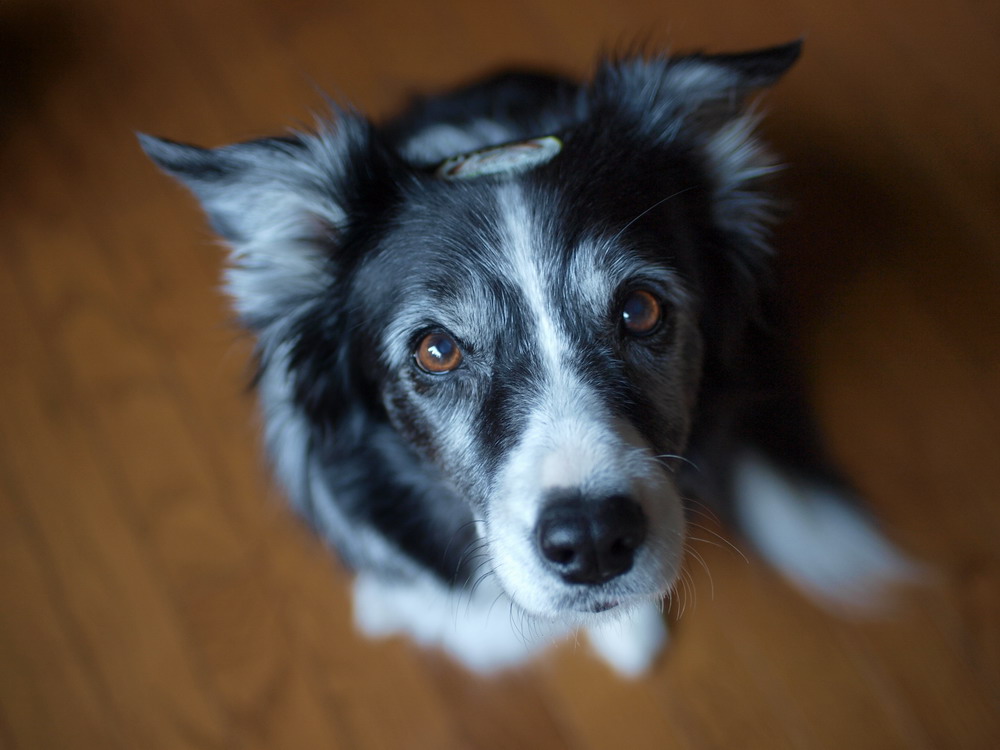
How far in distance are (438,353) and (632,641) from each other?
3.49ft

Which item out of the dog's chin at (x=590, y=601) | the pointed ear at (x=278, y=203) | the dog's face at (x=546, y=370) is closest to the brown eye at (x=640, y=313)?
the dog's face at (x=546, y=370)

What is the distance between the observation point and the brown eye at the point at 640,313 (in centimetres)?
157

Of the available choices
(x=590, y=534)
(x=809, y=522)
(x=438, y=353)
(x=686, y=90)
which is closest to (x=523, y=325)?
(x=438, y=353)

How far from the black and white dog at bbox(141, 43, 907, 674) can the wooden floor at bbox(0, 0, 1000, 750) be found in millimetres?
352

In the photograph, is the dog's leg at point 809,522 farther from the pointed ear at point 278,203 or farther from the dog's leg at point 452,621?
the pointed ear at point 278,203

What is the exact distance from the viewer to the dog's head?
4.65 feet

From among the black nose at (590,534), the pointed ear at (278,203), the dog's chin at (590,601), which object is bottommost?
the dog's chin at (590,601)

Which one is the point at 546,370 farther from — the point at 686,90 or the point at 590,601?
the point at 686,90

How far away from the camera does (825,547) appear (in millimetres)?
2230

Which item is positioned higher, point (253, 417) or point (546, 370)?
point (546, 370)

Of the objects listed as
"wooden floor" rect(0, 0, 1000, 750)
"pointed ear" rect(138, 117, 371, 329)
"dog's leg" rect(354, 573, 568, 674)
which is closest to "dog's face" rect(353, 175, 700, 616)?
"pointed ear" rect(138, 117, 371, 329)

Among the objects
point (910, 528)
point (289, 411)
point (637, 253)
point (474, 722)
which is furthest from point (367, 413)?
point (910, 528)

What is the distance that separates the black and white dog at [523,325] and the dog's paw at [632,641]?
20 mm

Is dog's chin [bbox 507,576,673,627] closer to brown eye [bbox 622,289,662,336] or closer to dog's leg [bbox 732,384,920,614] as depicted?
brown eye [bbox 622,289,662,336]
